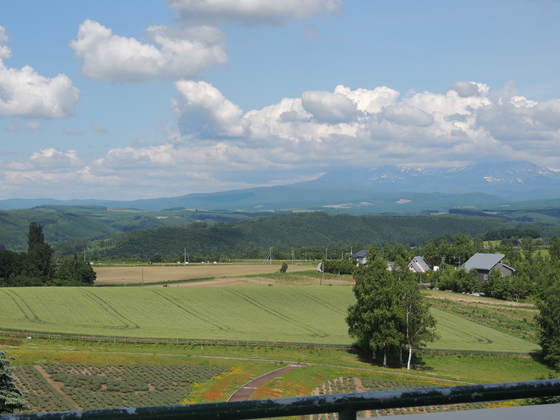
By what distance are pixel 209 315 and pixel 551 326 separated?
40080 millimetres

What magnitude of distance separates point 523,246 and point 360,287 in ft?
376

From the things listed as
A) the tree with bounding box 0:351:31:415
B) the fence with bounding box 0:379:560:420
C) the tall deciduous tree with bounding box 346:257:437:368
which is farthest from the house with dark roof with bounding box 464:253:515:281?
the fence with bounding box 0:379:560:420

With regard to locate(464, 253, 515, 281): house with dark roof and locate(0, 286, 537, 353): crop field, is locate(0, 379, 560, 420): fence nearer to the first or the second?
locate(0, 286, 537, 353): crop field

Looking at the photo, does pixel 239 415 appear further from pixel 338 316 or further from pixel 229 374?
pixel 338 316

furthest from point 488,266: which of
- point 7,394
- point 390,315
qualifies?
point 7,394

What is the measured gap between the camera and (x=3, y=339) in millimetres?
51812

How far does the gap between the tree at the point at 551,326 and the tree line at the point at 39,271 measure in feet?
254

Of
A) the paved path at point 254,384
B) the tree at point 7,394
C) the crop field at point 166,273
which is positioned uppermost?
the tree at point 7,394

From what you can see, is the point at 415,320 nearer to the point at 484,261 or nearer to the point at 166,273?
the point at 484,261

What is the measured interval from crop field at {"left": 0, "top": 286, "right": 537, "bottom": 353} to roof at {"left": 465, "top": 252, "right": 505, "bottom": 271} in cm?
2823

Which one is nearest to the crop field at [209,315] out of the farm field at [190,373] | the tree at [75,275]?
the farm field at [190,373]

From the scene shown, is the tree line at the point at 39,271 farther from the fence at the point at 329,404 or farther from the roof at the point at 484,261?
the fence at the point at 329,404

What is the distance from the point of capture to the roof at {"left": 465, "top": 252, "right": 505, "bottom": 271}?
101 meters

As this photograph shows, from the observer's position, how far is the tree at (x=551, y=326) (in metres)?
50.0
